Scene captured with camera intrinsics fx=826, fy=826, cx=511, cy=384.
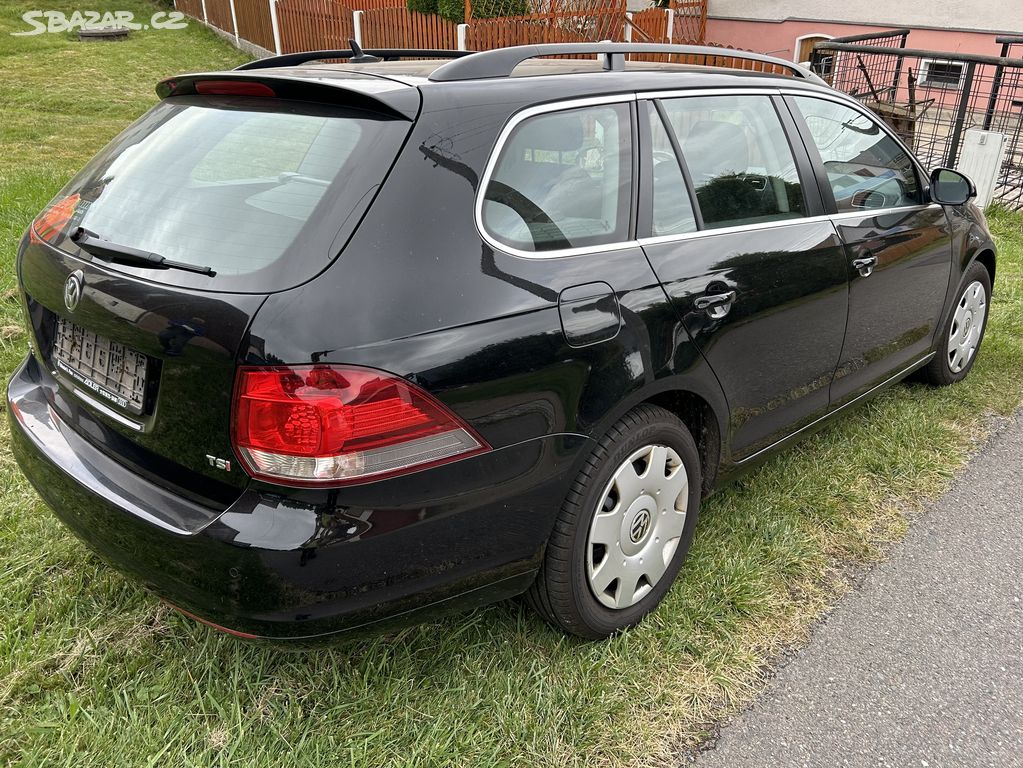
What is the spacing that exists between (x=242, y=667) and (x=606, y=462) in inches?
48.2

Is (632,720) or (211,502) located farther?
(632,720)

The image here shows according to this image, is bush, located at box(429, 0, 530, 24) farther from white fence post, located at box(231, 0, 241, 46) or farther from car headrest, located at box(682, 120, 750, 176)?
car headrest, located at box(682, 120, 750, 176)

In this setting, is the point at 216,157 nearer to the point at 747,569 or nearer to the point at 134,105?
the point at 747,569

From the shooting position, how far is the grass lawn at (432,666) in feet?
7.20

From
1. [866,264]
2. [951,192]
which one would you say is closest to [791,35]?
[951,192]

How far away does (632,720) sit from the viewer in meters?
2.33

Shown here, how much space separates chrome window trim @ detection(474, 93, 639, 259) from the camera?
210cm

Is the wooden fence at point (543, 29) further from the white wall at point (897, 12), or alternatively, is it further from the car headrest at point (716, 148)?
the car headrest at point (716, 148)

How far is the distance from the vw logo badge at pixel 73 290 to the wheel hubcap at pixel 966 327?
158 inches

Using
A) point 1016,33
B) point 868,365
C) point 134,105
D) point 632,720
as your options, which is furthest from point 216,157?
point 1016,33

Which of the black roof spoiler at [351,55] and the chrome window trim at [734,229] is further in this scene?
the black roof spoiler at [351,55]

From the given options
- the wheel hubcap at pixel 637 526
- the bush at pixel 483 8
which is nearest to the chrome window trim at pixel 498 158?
the wheel hubcap at pixel 637 526

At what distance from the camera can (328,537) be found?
1.88 metres

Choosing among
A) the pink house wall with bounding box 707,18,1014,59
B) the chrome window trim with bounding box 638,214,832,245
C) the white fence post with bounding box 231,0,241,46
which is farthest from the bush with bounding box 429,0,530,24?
the chrome window trim with bounding box 638,214,832,245
